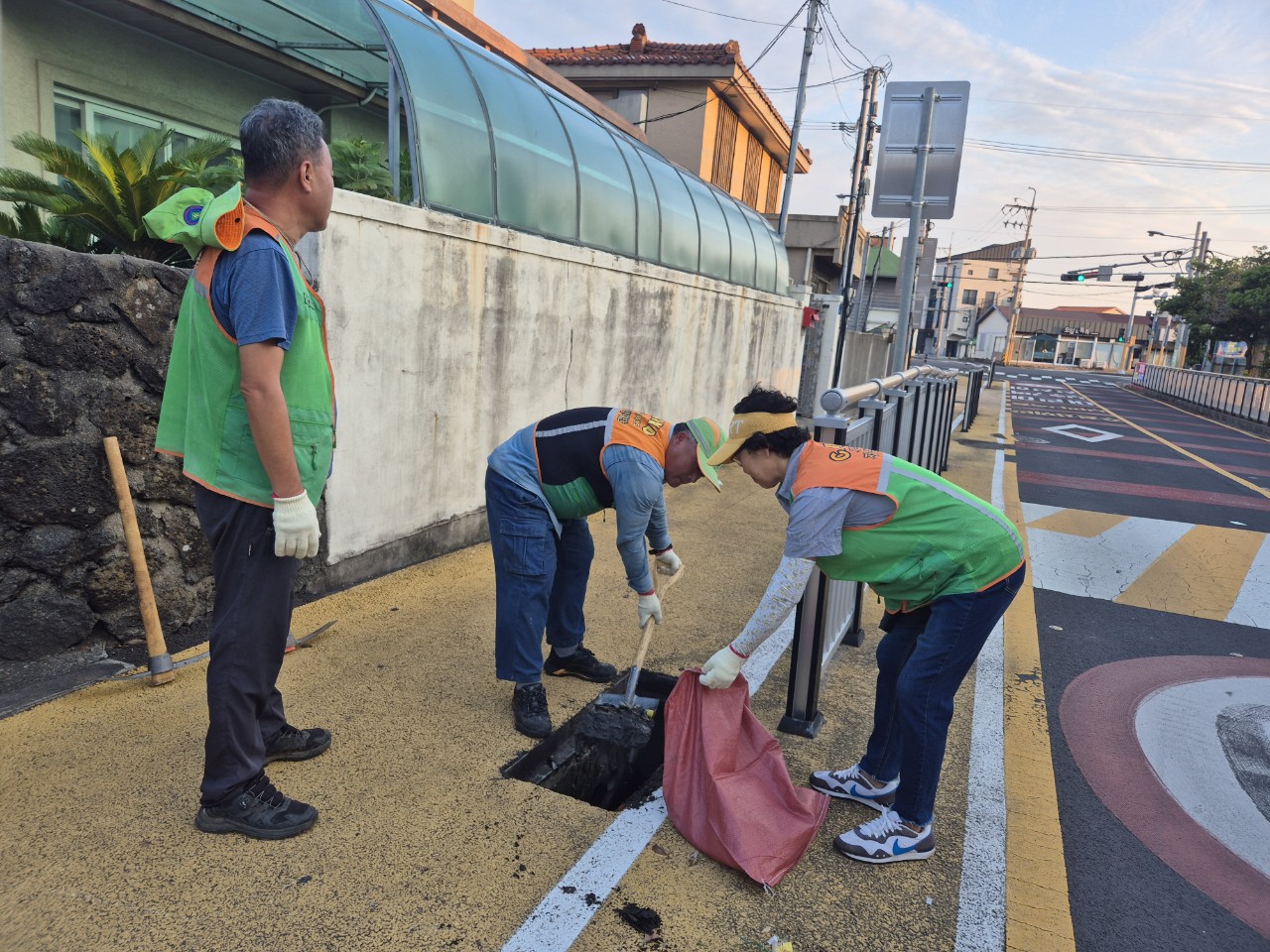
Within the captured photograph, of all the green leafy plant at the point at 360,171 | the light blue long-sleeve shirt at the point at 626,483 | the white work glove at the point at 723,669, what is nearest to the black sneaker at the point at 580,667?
the light blue long-sleeve shirt at the point at 626,483

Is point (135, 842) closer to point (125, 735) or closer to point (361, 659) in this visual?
point (125, 735)

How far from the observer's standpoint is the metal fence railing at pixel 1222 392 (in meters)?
21.4

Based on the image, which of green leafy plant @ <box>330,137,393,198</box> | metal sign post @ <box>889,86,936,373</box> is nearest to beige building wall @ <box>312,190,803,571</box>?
green leafy plant @ <box>330,137,393,198</box>

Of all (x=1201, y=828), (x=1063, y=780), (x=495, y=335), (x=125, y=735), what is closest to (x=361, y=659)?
(x=125, y=735)

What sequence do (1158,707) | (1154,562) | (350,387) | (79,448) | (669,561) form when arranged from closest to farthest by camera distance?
(79,448), (669,561), (1158,707), (350,387), (1154,562)

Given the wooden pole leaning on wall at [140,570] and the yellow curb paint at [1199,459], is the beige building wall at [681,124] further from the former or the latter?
the wooden pole leaning on wall at [140,570]

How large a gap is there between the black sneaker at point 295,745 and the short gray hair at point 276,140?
1894 mm

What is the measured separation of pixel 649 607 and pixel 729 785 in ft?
3.23

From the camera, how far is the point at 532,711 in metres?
3.24

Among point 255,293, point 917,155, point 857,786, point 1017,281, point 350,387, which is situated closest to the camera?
point 255,293

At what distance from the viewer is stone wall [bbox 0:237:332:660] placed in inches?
121

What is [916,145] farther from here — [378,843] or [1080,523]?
[378,843]

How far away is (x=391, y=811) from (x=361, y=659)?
1.23 metres

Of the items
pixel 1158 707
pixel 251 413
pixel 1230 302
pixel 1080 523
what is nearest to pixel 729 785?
pixel 251 413
